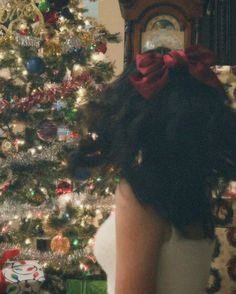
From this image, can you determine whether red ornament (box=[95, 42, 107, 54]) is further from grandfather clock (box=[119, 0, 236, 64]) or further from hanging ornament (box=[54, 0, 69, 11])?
grandfather clock (box=[119, 0, 236, 64])

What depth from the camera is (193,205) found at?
980 mm

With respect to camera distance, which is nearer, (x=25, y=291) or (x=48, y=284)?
(x=25, y=291)

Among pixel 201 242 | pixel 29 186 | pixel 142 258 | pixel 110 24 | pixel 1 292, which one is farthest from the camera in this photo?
pixel 110 24

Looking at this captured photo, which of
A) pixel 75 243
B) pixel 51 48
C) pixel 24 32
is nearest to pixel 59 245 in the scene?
pixel 75 243

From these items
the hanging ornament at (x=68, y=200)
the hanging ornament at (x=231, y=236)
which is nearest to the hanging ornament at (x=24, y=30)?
the hanging ornament at (x=68, y=200)

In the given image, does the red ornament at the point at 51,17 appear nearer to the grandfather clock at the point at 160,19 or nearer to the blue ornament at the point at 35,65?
the blue ornament at the point at 35,65

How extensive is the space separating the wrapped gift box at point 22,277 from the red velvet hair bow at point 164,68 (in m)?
1.73

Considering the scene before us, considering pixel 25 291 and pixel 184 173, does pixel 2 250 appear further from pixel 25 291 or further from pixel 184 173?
pixel 184 173

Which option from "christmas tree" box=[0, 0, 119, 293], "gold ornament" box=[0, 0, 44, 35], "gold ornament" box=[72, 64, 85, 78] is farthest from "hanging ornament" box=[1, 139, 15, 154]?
"gold ornament" box=[0, 0, 44, 35]

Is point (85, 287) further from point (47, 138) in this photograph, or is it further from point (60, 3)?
point (60, 3)

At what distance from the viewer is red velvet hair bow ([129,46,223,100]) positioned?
949mm

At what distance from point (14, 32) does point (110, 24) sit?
191 centimetres

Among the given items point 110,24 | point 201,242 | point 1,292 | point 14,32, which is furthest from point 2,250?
point 110,24

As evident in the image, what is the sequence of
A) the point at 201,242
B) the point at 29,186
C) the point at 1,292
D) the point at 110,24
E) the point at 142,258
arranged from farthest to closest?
1. the point at 110,24
2. the point at 29,186
3. the point at 1,292
4. the point at 201,242
5. the point at 142,258
